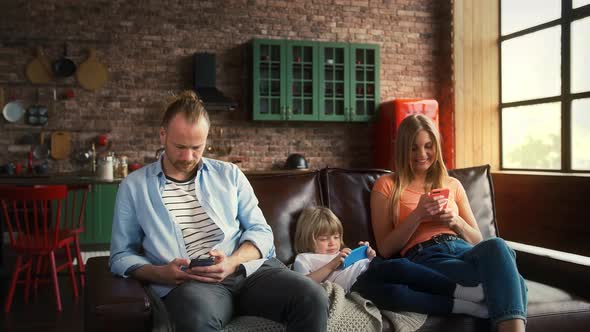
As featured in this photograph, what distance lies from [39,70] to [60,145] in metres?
0.79

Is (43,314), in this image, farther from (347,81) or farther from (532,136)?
(532,136)

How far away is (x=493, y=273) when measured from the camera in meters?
1.90

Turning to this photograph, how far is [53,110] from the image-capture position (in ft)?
18.6

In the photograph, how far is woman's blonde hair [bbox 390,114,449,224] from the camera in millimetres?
2406

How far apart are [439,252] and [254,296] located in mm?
804

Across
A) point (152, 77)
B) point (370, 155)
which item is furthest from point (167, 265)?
point (370, 155)

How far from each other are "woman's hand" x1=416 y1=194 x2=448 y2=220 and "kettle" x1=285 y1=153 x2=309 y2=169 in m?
3.91

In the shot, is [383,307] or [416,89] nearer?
[383,307]

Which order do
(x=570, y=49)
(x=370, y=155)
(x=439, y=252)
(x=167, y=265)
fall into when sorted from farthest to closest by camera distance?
(x=370, y=155), (x=570, y=49), (x=439, y=252), (x=167, y=265)

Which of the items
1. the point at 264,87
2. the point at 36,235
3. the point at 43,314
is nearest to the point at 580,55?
the point at 264,87

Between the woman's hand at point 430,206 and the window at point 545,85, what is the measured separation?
330cm

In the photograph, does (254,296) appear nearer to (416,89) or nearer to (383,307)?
(383,307)

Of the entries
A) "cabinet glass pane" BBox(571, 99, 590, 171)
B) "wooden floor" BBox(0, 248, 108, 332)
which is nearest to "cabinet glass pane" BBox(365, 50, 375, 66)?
"cabinet glass pane" BBox(571, 99, 590, 171)

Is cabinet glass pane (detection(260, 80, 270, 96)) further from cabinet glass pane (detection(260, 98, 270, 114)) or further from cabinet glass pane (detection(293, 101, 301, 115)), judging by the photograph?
cabinet glass pane (detection(293, 101, 301, 115))
